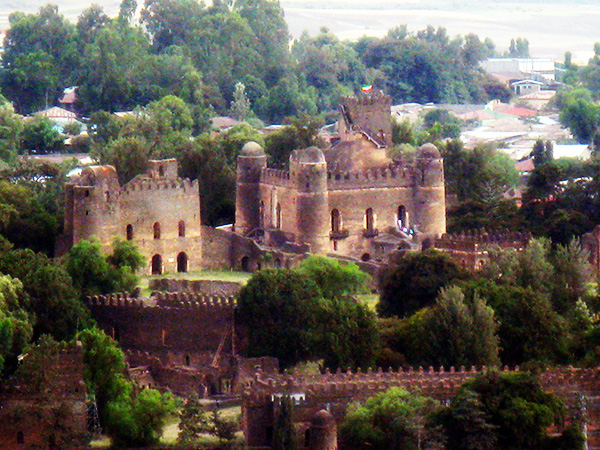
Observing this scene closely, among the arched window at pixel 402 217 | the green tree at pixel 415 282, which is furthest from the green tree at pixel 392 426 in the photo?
the arched window at pixel 402 217

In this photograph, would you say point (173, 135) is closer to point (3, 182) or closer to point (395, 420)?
point (3, 182)

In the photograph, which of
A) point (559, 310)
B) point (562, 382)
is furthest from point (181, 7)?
point (562, 382)

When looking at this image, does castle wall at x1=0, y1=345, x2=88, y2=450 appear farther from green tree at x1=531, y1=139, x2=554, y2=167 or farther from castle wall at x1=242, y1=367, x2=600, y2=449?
green tree at x1=531, y1=139, x2=554, y2=167

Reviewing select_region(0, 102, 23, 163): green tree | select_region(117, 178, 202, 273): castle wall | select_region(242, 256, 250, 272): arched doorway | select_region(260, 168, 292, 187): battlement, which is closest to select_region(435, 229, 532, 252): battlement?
select_region(260, 168, 292, 187): battlement

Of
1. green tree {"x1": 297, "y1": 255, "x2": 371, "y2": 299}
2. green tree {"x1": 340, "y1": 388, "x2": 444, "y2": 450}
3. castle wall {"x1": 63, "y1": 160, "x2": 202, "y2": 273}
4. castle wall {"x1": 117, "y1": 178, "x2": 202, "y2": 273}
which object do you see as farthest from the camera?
castle wall {"x1": 117, "y1": 178, "x2": 202, "y2": 273}

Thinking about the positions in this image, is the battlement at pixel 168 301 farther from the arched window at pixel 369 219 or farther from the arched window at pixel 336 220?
the arched window at pixel 369 219

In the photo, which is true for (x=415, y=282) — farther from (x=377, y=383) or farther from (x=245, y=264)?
(x=377, y=383)
